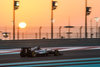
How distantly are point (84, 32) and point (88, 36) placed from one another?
78 centimetres

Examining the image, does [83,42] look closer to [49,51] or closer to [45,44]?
[45,44]

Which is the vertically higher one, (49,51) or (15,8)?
(15,8)

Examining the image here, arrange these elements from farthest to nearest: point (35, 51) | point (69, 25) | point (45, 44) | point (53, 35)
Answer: point (69, 25) < point (53, 35) < point (45, 44) < point (35, 51)

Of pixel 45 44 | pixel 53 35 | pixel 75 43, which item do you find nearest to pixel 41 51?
pixel 45 44

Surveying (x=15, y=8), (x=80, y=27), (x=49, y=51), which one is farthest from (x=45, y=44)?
(x=49, y=51)

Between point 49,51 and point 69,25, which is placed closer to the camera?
point 49,51

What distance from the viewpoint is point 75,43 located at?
2409 cm

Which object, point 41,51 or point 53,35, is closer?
point 41,51

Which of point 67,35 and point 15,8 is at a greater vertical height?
point 15,8

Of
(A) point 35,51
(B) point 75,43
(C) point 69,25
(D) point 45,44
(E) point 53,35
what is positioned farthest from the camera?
(C) point 69,25

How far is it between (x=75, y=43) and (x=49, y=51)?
11001mm

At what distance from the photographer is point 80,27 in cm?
2802

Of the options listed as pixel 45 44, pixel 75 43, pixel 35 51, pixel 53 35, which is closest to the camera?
pixel 35 51

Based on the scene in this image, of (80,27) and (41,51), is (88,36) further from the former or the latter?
(41,51)
